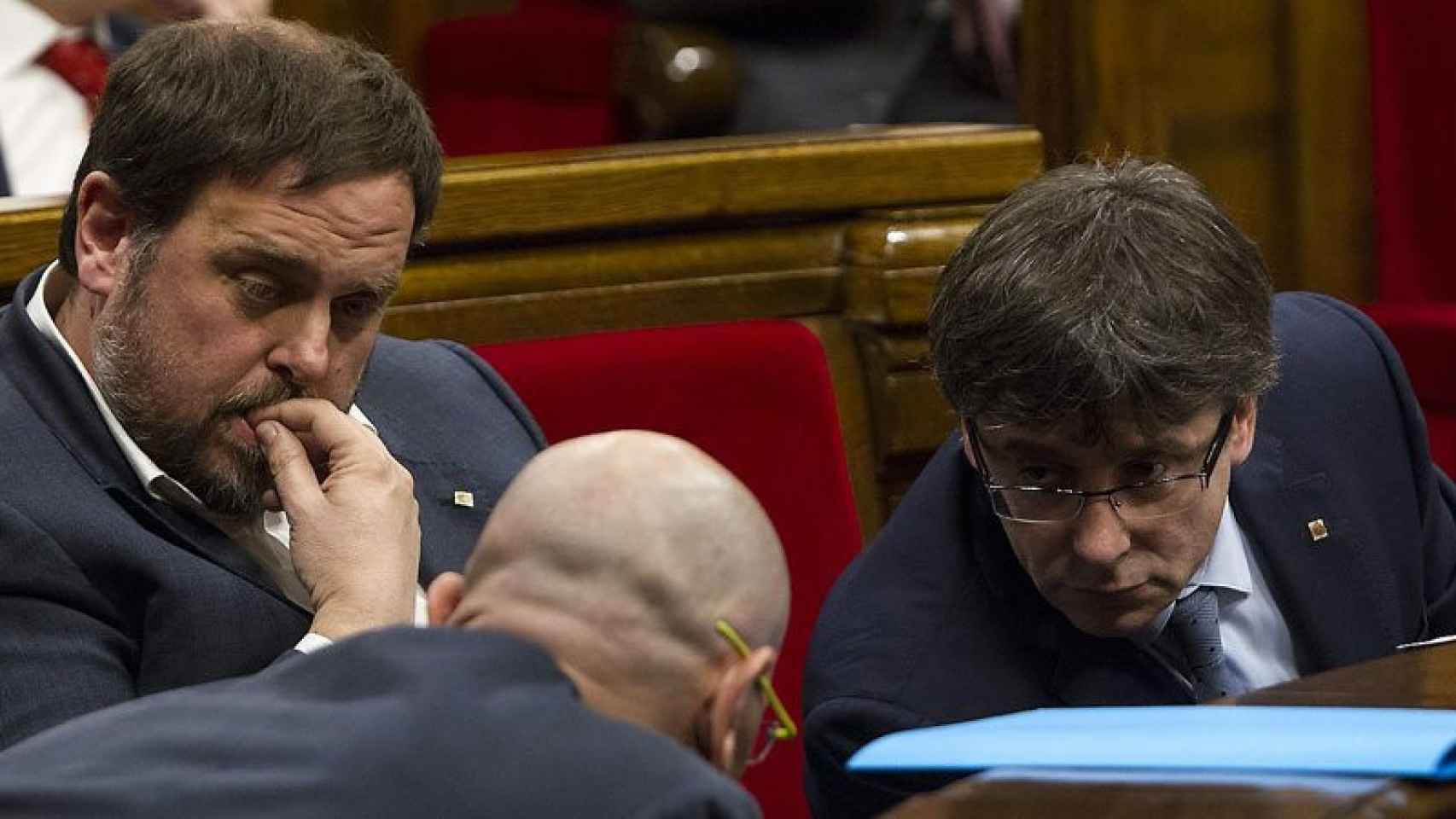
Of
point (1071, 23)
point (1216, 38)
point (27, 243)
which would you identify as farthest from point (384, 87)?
point (1216, 38)

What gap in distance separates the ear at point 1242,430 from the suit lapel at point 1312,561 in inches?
3.2

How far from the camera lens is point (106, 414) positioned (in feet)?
5.99

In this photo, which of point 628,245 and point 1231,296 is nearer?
point 1231,296

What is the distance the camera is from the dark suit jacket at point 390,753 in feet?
3.34

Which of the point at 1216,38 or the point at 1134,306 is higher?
the point at 1134,306

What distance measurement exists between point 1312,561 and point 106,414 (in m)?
1.03

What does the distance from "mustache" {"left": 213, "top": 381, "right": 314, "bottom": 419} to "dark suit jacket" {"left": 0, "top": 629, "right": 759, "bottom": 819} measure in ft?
2.43

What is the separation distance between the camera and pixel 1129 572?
180 centimetres

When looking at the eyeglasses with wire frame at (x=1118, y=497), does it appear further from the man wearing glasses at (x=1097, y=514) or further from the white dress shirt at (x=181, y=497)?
the white dress shirt at (x=181, y=497)

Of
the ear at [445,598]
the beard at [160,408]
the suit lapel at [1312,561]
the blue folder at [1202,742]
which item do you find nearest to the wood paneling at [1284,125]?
the suit lapel at [1312,561]

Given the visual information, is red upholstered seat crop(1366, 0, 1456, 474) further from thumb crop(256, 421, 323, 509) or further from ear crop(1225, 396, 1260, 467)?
thumb crop(256, 421, 323, 509)

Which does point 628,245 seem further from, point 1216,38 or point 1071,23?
point 1216,38

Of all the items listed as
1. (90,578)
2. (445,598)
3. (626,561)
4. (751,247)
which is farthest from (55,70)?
(626,561)

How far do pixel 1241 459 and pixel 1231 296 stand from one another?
184 millimetres
